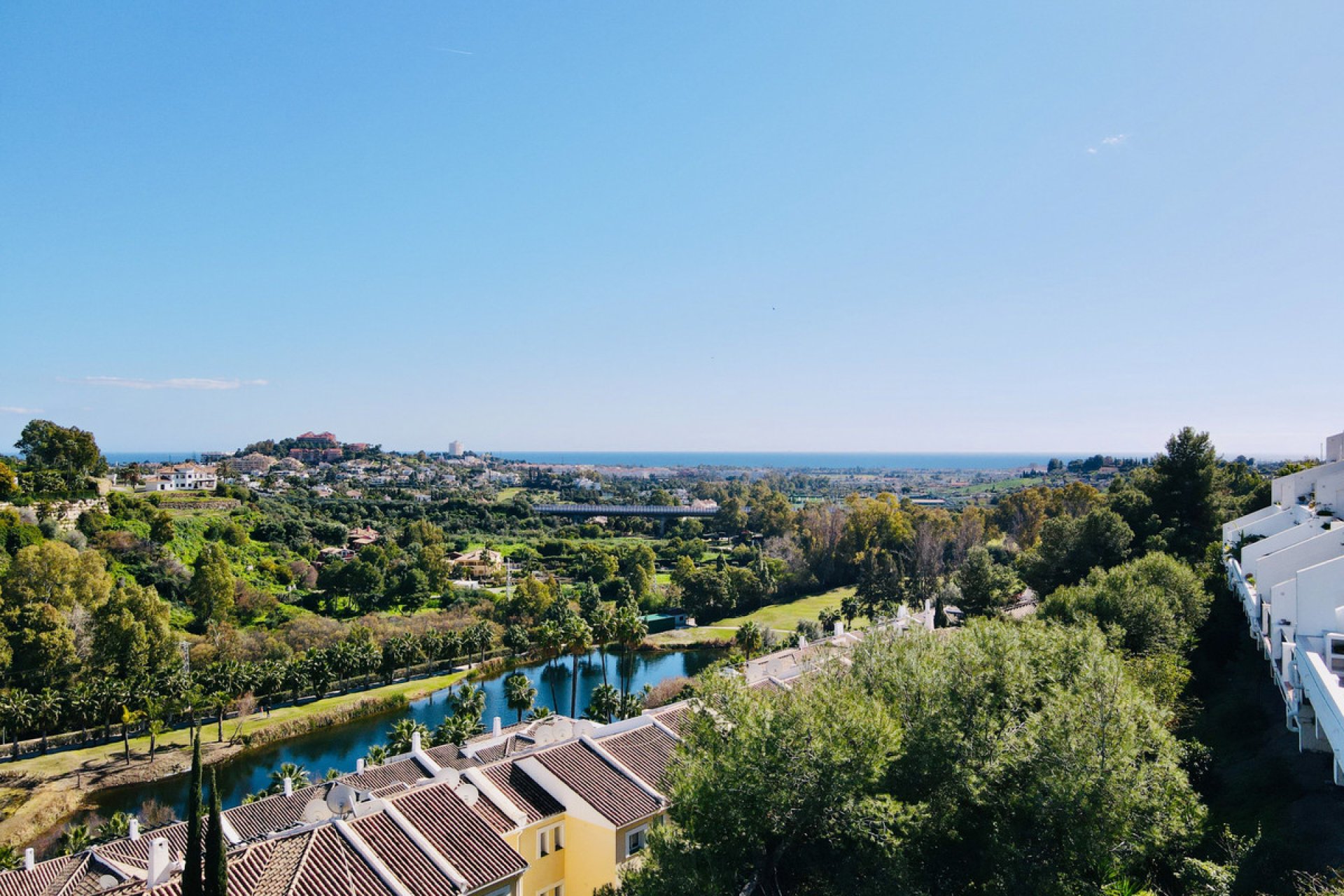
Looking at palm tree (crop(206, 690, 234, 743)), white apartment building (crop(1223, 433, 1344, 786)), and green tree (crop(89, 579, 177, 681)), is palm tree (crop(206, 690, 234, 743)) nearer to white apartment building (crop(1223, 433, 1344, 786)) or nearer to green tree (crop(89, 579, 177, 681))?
green tree (crop(89, 579, 177, 681))

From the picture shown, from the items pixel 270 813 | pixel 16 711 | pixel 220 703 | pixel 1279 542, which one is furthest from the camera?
pixel 220 703

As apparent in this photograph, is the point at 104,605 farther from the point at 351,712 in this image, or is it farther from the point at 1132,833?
the point at 1132,833

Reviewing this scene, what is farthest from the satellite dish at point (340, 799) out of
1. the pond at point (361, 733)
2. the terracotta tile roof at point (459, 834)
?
the pond at point (361, 733)

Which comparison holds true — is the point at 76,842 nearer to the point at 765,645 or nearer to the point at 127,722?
the point at 127,722

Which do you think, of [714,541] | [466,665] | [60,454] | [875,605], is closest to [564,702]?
[466,665]

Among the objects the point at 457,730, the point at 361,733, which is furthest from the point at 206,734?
the point at 457,730

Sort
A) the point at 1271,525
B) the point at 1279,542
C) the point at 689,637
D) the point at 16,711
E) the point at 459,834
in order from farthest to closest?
the point at 689,637 → the point at 16,711 → the point at 1271,525 → the point at 1279,542 → the point at 459,834
